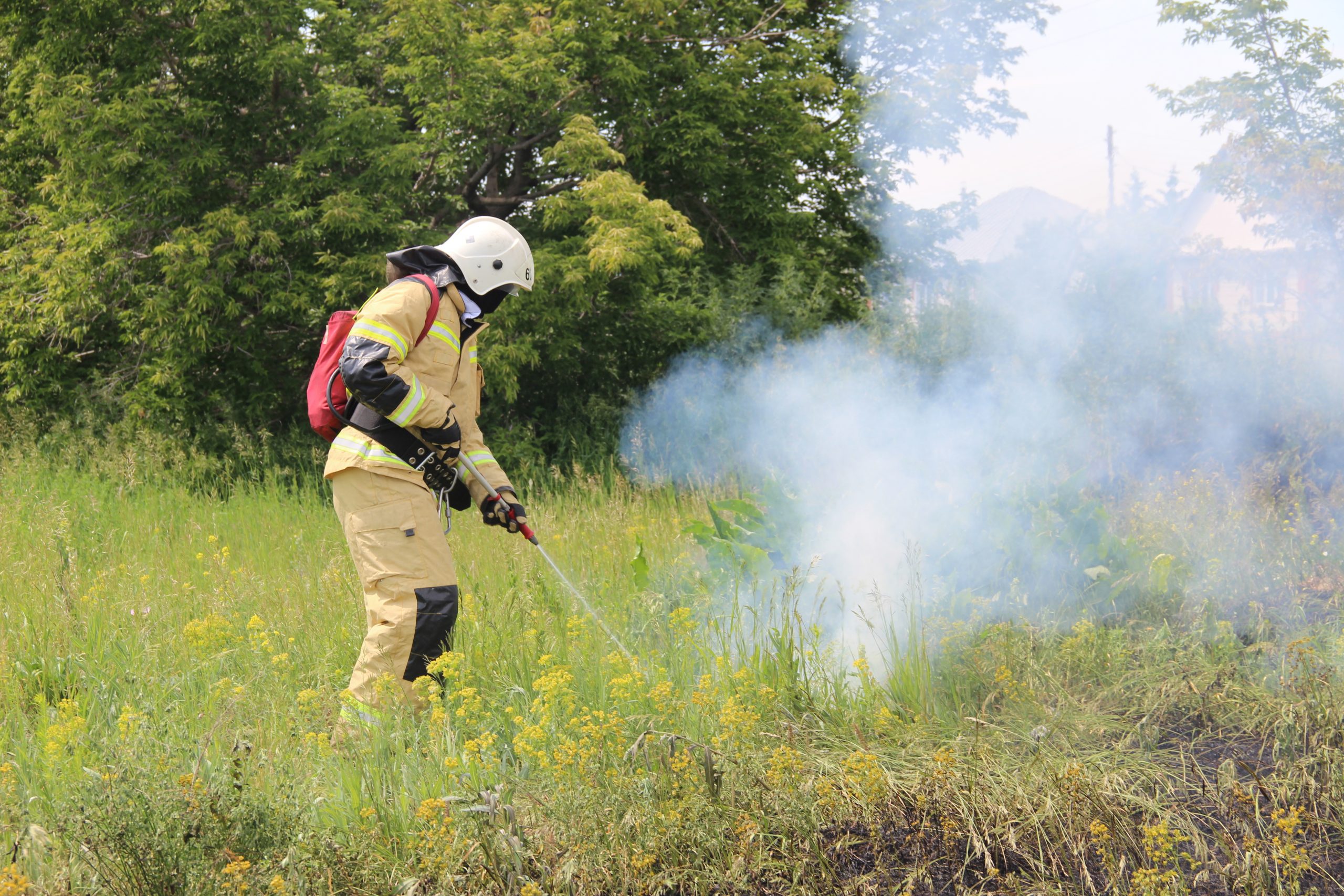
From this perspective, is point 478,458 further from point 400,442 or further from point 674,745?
point 674,745

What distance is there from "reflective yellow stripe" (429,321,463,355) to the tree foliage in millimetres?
4155

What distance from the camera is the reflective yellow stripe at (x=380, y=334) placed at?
3.49m

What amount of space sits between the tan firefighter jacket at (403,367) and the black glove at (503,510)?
0.36 metres

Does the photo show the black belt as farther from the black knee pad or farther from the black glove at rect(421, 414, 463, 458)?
the black knee pad

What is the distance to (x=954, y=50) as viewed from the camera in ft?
32.0

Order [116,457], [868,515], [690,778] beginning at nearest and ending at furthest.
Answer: [690,778] < [868,515] < [116,457]

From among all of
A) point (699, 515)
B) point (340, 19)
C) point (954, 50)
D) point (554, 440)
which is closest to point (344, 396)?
point (699, 515)

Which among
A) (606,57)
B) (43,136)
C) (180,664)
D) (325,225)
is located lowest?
(180,664)

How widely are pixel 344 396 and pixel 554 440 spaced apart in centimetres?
593

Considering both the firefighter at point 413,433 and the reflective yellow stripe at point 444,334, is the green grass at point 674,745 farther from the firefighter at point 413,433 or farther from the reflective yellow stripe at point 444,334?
the reflective yellow stripe at point 444,334

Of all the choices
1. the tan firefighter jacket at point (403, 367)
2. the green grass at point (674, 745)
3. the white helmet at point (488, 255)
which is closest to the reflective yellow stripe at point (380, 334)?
the tan firefighter jacket at point (403, 367)

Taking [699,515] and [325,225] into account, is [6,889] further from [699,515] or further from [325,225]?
[325,225]

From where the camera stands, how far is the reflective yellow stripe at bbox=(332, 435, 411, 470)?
3.61 m

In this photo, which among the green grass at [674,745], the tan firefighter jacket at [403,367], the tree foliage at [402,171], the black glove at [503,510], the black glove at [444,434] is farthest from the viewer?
the tree foliage at [402,171]
